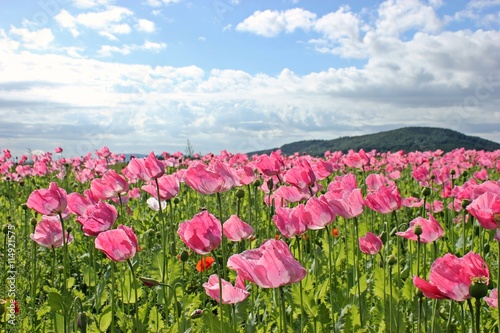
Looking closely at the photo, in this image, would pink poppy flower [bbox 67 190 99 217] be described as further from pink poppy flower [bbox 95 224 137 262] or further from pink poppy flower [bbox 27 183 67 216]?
pink poppy flower [bbox 95 224 137 262]

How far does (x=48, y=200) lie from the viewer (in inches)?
99.5

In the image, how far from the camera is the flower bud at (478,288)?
4.44ft

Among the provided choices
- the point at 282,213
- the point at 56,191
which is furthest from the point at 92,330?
the point at 282,213

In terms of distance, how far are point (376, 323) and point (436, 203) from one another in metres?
2.89

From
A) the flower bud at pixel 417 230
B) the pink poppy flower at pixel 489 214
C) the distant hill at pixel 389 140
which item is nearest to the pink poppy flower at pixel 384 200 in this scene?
the flower bud at pixel 417 230

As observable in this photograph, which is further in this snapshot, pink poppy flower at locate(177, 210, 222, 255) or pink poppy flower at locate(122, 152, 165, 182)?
pink poppy flower at locate(122, 152, 165, 182)

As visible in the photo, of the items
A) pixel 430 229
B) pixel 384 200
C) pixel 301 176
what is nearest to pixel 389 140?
pixel 301 176

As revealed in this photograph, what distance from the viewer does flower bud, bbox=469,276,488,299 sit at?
1354 mm

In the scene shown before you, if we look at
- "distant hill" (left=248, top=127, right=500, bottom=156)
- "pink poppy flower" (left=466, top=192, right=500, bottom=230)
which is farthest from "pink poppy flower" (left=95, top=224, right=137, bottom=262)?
"distant hill" (left=248, top=127, right=500, bottom=156)

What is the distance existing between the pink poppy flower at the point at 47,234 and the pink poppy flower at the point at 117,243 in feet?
3.10

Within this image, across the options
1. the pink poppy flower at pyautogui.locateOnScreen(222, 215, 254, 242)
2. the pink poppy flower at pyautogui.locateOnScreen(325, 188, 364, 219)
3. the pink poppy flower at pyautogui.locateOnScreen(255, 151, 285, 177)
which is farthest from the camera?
the pink poppy flower at pyautogui.locateOnScreen(255, 151, 285, 177)

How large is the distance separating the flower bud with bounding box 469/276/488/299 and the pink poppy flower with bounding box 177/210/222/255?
0.93 metres

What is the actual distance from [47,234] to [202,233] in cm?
130

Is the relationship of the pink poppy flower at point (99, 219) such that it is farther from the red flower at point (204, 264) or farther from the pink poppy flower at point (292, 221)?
the red flower at point (204, 264)
